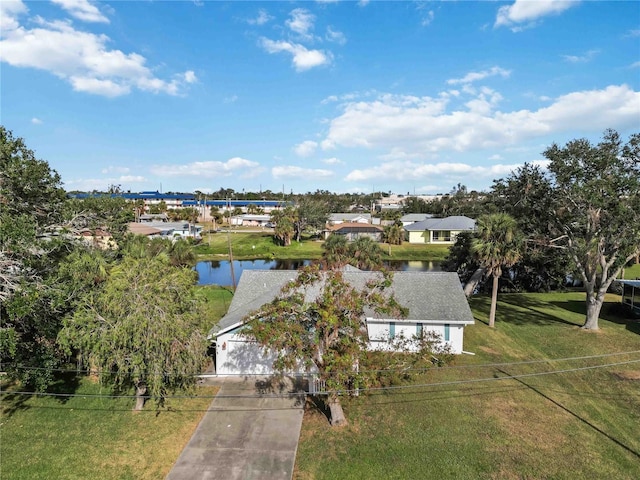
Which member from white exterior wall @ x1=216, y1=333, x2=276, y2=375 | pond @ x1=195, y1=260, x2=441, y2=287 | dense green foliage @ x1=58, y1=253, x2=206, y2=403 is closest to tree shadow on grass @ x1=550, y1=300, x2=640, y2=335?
pond @ x1=195, y1=260, x2=441, y2=287

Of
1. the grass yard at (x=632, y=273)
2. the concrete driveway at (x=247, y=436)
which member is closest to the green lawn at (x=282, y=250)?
the grass yard at (x=632, y=273)

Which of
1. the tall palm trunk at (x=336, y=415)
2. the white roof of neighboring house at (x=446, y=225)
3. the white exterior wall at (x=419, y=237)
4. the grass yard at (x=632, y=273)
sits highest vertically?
the white roof of neighboring house at (x=446, y=225)

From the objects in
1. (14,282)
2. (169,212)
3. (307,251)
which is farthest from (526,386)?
(169,212)

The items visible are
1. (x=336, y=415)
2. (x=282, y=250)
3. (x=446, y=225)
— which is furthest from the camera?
(x=446, y=225)

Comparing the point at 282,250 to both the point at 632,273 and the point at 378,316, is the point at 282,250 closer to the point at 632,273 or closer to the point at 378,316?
the point at 378,316

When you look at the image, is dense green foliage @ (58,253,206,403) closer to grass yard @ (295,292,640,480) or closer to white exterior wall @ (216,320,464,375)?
white exterior wall @ (216,320,464,375)

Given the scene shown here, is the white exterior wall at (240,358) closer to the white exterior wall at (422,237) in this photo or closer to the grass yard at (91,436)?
the grass yard at (91,436)

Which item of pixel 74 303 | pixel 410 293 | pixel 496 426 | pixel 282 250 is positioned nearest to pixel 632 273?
pixel 410 293
